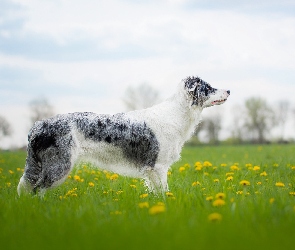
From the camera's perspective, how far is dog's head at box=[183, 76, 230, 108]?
6945 mm

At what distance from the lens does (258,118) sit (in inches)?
2721

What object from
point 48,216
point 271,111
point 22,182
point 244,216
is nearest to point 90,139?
point 22,182

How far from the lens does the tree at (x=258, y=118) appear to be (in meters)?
68.3

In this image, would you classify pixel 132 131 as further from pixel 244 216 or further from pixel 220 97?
pixel 244 216

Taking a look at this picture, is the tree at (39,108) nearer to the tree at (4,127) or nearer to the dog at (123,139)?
the tree at (4,127)

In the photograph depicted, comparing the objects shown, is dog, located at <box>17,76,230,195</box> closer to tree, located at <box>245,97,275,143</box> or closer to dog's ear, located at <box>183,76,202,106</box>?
dog's ear, located at <box>183,76,202,106</box>

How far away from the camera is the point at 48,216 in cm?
459

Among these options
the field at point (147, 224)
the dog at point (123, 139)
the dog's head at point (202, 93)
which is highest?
the dog's head at point (202, 93)

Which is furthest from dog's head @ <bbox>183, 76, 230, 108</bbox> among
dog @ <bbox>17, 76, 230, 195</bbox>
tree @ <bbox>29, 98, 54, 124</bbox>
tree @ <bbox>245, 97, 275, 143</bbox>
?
tree @ <bbox>245, 97, 275, 143</bbox>

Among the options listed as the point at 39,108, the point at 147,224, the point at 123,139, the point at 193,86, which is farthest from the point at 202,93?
the point at 39,108

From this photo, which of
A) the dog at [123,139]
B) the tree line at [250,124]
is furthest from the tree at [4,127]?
the dog at [123,139]

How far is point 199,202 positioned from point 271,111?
70533 millimetres

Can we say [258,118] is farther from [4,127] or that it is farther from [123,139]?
[123,139]

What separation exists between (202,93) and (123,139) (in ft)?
5.68
